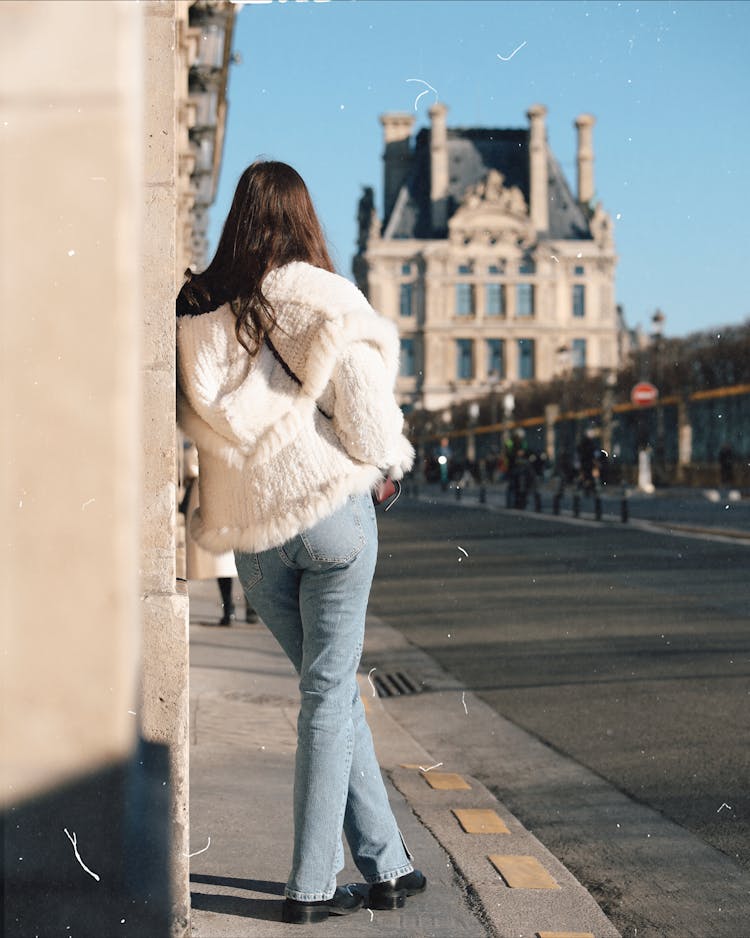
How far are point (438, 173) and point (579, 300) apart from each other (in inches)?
600

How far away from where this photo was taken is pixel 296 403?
9.81 feet

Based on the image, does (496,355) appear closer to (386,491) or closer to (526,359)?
(526,359)

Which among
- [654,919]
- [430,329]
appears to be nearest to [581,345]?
[430,329]

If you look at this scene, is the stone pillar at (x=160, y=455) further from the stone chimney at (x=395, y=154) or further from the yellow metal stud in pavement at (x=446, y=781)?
the stone chimney at (x=395, y=154)

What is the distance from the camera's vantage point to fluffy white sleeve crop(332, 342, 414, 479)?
2994 millimetres

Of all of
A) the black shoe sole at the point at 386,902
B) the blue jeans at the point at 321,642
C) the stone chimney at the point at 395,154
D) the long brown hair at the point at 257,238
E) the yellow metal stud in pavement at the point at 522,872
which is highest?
the stone chimney at the point at 395,154

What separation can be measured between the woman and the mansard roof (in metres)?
56.4

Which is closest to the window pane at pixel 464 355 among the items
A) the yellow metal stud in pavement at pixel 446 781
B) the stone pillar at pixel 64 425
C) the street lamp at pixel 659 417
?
the street lamp at pixel 659 417

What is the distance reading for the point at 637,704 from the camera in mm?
6527

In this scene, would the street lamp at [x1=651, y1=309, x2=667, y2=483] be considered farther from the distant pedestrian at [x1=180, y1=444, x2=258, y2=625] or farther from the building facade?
the building facade

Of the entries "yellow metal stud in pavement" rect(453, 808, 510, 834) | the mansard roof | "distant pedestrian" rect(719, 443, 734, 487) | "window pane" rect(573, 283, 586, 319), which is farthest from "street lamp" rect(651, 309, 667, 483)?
"window pane" rect(573, 283, 586, 319)

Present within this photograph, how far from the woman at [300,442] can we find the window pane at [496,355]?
301ft

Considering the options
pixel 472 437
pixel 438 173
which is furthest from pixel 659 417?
pixel 438 173

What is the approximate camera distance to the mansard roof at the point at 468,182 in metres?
69.6
